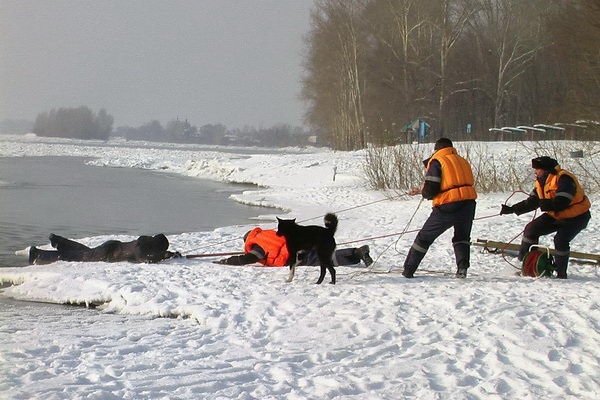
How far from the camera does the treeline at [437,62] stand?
40406 millimetres

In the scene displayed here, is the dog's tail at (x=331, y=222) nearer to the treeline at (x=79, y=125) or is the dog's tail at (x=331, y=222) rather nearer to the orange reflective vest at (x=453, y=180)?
the orange reflective vest at (x=453, y=180)

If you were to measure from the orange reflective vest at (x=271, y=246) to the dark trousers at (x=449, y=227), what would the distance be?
177cm

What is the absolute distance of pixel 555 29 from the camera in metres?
32.9

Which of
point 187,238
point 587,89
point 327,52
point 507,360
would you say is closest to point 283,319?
point 507,360

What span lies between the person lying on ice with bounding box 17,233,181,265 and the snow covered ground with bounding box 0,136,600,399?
0.94ft

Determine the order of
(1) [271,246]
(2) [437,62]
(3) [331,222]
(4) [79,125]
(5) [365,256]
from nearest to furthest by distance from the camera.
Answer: (3) [331,222] < (5) [365,256] < (1) [271,246] < (2) [437,62] < (4) [79,125]

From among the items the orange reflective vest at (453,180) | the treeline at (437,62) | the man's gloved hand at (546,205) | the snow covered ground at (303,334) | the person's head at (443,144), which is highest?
the treeline at (437,62)

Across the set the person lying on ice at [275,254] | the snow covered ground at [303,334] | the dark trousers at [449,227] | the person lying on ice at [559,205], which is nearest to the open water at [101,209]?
the person lying on ice at [275,254]

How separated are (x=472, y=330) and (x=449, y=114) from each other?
4213 centimetres

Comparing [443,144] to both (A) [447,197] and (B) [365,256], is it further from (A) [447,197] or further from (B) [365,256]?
(B) [365,256]

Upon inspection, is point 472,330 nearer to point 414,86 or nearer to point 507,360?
point 507,360

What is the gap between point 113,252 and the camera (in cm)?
1012

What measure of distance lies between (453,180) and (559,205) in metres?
1.29

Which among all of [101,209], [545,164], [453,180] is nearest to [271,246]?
[453,180]
